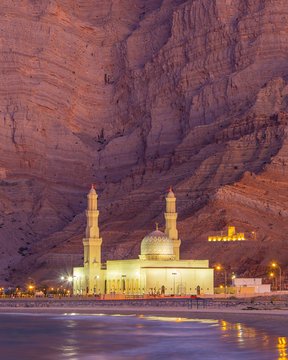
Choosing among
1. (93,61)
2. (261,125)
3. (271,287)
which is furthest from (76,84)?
(271,287)

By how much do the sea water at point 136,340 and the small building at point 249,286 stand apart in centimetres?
3438

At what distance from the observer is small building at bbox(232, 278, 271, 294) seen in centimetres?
9344

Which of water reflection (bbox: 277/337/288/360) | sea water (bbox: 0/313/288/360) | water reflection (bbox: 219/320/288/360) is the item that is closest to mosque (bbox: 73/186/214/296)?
sea water (bbox: 0/313/288/360)

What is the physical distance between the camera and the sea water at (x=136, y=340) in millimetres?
40469

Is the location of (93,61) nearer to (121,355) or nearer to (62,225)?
(62,225)

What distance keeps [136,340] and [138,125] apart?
461 ft

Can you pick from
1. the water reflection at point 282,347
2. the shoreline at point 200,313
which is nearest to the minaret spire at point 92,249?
the shoreline at point 200,313

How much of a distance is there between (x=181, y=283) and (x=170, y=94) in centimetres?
8760

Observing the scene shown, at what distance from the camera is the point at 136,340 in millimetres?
46406

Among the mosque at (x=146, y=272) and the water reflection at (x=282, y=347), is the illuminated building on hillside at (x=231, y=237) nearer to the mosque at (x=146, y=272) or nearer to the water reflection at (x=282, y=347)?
the mosque at (x=146, y=272)

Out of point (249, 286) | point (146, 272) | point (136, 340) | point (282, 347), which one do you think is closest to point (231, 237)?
point (249, 286)

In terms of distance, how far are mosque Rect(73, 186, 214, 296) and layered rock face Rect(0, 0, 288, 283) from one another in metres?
19.3

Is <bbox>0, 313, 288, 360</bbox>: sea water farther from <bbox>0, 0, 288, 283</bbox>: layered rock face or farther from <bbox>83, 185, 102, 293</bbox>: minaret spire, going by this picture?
<bbox>0, 0, 288, 283</bbox>: layered rock face

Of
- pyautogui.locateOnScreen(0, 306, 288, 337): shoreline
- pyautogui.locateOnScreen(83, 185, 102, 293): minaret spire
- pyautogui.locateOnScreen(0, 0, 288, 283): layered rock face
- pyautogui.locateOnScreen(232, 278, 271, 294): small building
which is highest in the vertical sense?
pyautogui.locateOnScreen(0, 0, 288, 283): layered rock face
